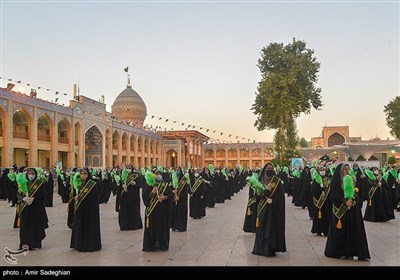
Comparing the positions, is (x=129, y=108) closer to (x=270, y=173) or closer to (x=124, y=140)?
(x=124, y=140)

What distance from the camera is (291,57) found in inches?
1228

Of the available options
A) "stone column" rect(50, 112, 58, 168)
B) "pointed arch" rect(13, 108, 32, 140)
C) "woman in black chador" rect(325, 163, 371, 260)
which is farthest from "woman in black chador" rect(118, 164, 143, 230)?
"stone column" rect(50, 112, 58, 168)

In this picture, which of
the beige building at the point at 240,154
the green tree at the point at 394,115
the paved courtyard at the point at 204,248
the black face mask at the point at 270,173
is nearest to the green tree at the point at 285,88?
the green tree at the point at 394,115

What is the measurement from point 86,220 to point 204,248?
2210mm

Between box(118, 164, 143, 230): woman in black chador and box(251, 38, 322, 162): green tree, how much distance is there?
21.2m

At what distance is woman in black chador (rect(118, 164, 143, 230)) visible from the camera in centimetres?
1013

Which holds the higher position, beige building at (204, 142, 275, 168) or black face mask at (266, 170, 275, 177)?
beige building at (204, 142, 275, 168)

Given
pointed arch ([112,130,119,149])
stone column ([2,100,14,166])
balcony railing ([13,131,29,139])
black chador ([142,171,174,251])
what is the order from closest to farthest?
black chador ([142,171,174,251]), stone column ([2,100,14,166]), balcony railing ([13,131,29,139]), pointed arch ([112,130,119,149])

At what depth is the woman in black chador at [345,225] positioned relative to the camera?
6.46m

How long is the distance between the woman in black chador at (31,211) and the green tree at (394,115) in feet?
113

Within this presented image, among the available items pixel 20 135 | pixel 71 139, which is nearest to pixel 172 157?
pixel 71 139

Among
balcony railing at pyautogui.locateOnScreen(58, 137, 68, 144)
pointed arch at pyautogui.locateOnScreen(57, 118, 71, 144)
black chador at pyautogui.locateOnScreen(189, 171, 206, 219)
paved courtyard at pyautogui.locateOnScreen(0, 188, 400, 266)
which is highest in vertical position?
pointed arch at pyautogui.locateOnScreen(57, 118, 71, 144)

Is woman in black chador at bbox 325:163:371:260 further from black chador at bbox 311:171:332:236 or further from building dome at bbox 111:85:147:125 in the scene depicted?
building dome at bbox 111:85:147:125
